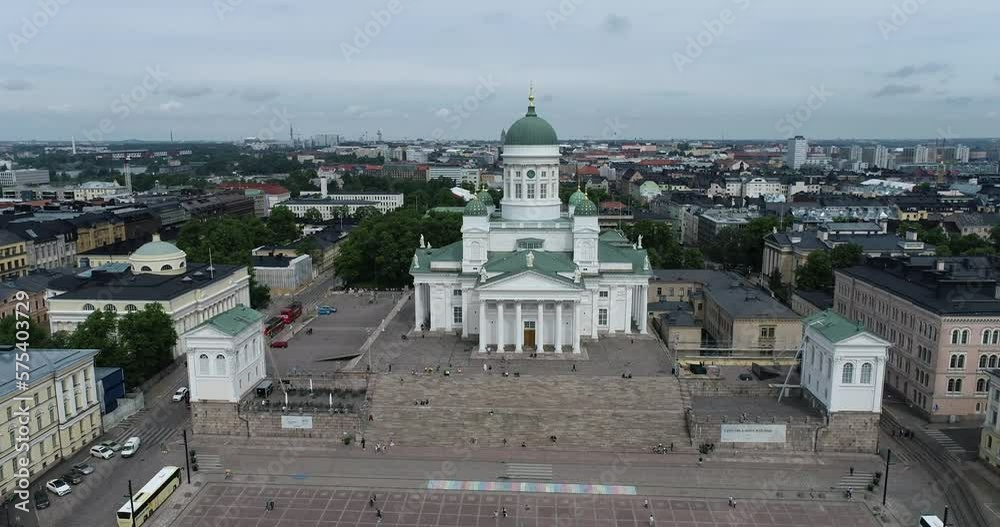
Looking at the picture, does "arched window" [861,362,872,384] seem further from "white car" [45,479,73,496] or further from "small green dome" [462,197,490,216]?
"white car" [45,479,73,496]

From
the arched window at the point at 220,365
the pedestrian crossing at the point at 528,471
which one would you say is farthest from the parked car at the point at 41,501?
the pedestrian crossing at the point at 528,471

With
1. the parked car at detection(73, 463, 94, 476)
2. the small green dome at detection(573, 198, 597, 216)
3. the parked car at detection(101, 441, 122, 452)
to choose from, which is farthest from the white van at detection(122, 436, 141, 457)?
the small green dome at detection(573, 198, 597, 216)

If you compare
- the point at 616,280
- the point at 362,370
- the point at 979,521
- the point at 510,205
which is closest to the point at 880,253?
the point at 616,280

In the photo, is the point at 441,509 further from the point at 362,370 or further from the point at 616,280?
the point at 616,280

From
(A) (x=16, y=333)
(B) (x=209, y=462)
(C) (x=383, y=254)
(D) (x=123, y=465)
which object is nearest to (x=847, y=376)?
(B) (x=209, y=462)

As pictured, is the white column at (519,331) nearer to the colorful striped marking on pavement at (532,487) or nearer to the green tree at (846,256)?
the colorful striped marking on pavement at (532,487)
